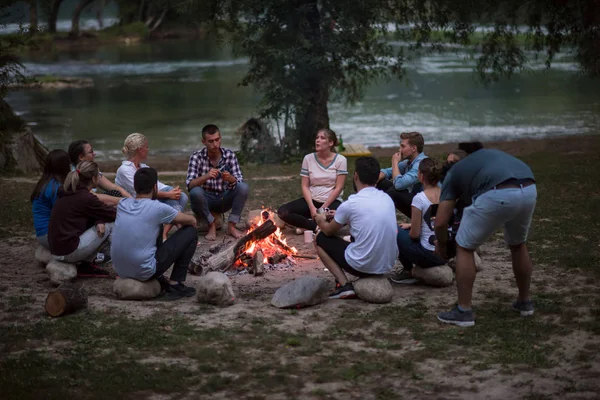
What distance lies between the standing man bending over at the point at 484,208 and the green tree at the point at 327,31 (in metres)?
9.49

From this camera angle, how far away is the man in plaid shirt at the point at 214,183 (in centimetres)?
902

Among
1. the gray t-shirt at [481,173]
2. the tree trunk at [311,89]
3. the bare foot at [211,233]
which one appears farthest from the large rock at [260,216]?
the tree trunk at [311,89]

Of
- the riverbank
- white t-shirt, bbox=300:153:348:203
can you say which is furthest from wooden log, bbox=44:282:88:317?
the riverbank

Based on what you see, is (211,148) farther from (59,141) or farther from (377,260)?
(59,141)

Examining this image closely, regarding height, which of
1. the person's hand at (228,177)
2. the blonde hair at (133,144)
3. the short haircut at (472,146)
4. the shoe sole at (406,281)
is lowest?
the shoe sole at (406,281)

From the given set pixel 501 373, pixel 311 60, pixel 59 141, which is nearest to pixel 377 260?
pixel 501 373

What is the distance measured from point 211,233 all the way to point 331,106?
16359 mm

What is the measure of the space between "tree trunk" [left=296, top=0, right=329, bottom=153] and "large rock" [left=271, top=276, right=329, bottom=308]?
9087mm

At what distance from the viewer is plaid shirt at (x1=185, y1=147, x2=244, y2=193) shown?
362 inches

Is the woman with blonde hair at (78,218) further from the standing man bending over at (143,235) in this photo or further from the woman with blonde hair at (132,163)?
the woman with blonde hair at (132,163)

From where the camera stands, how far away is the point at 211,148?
9055mm

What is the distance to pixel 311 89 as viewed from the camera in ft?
52.7

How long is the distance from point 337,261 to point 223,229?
284 cm

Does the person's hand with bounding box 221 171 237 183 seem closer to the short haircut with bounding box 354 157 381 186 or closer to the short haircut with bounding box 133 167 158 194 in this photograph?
the short haircut with bounding box 133 167 158 194
